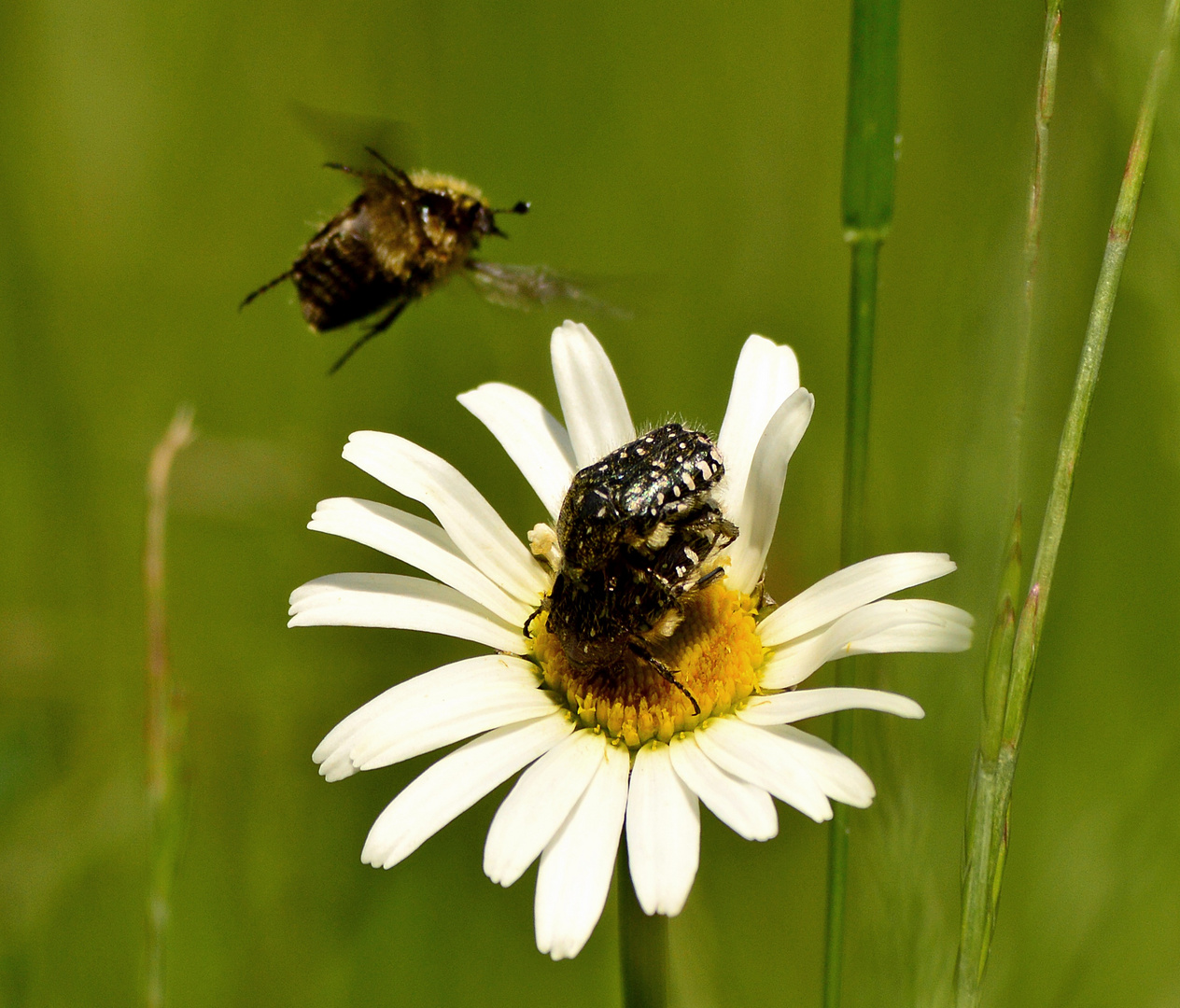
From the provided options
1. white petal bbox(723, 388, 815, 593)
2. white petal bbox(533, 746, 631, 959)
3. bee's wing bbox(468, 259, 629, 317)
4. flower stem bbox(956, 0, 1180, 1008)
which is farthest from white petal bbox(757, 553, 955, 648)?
bee's wing bbox(468, 259, 629, 317)

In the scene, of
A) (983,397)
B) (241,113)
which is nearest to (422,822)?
(983,397)

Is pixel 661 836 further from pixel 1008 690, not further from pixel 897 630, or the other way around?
pixel 1008 690

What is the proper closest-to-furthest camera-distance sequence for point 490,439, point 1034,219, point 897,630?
point 1034,219
point 897,630
point 490,439

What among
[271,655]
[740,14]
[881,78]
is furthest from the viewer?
[740,14]

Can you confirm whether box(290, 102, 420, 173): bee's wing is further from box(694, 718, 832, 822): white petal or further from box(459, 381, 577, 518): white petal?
box(694, 718, 832, 822): white petal

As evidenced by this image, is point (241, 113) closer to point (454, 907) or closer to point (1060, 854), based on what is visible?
point (454, 907)

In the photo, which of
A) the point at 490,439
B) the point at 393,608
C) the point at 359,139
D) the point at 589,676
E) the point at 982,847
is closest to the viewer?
the point at 982,847

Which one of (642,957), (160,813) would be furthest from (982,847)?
(160,813)
